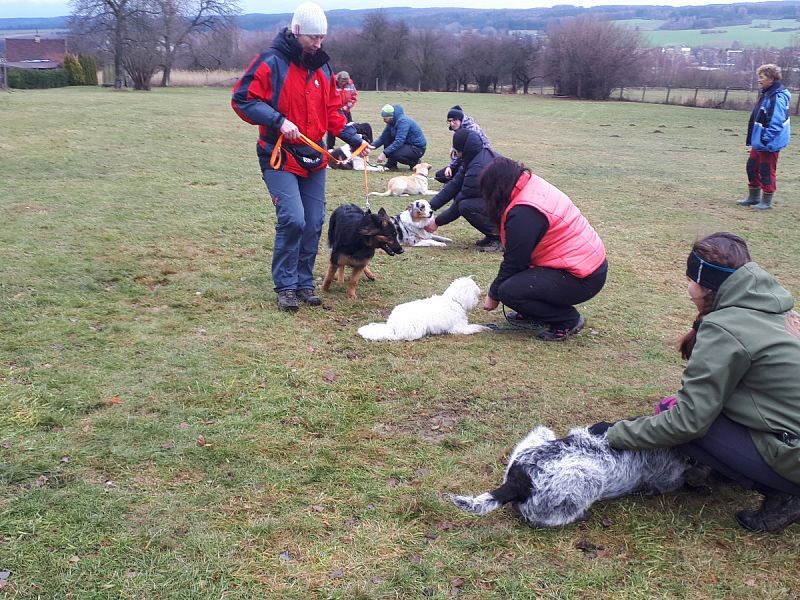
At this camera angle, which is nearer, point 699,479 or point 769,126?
point 699,479

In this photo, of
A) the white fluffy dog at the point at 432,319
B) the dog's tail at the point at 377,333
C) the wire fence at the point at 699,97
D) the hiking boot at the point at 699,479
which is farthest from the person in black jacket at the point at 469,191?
the wire fence at the point at 699,97

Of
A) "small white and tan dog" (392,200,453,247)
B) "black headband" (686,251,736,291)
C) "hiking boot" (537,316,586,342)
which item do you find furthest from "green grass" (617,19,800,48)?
"black headband" (686,251,736,291)

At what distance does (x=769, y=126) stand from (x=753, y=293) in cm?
938

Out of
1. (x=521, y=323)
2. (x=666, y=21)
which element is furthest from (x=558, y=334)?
(x=666, y=21)

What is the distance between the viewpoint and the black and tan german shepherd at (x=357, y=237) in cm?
600

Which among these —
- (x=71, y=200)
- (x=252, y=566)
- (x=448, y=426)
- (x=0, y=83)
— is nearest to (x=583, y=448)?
(x=448, y=426)

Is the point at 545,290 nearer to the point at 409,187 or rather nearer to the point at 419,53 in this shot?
the point at 409,187

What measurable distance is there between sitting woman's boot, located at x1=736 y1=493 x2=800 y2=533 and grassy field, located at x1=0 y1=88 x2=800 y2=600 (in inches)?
2.6

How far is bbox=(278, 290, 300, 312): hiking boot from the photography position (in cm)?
579

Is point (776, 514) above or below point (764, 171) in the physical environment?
below

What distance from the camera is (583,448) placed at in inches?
124

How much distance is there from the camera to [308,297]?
603 centimetres

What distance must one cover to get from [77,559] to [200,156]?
12.3m

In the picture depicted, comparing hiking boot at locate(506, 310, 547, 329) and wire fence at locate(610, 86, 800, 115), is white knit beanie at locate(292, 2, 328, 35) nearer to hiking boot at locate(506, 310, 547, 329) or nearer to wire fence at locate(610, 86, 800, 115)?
hiking boot at locate(506, 310, 547, 329)
